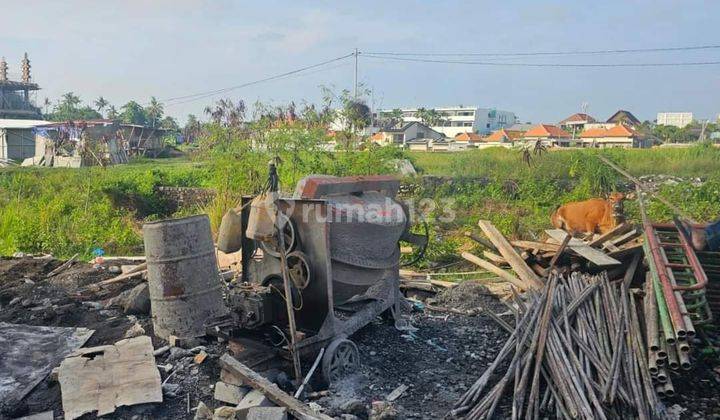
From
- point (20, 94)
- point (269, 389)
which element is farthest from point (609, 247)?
point (20, 94)

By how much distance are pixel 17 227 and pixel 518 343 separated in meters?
11.8

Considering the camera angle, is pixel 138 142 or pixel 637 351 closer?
pixel 637 351

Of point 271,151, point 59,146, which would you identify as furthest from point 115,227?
point 59,146

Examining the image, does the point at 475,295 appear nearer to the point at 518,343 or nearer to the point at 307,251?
the point at 518,343

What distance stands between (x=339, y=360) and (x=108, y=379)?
2.03 meters

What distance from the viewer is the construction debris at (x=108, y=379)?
14.9 feet

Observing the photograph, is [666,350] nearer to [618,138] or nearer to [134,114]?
[618,138]

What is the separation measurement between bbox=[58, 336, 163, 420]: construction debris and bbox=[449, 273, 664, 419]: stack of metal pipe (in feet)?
8.70

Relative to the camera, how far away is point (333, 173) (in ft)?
40.2

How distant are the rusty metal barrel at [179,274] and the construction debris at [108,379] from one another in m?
0.54

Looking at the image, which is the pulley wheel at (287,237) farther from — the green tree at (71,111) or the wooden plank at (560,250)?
the green tree at (71,111)

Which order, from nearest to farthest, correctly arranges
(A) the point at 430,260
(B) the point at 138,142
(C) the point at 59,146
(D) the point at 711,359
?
(D) the point at 711,359 < (A) the point at 430,260 < (C) the point at 59,146 < (B) the point at 138,142

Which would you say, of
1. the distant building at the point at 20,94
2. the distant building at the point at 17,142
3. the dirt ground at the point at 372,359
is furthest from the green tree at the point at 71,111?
the dirt ground at the point at 372,359

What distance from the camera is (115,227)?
1343 cm
